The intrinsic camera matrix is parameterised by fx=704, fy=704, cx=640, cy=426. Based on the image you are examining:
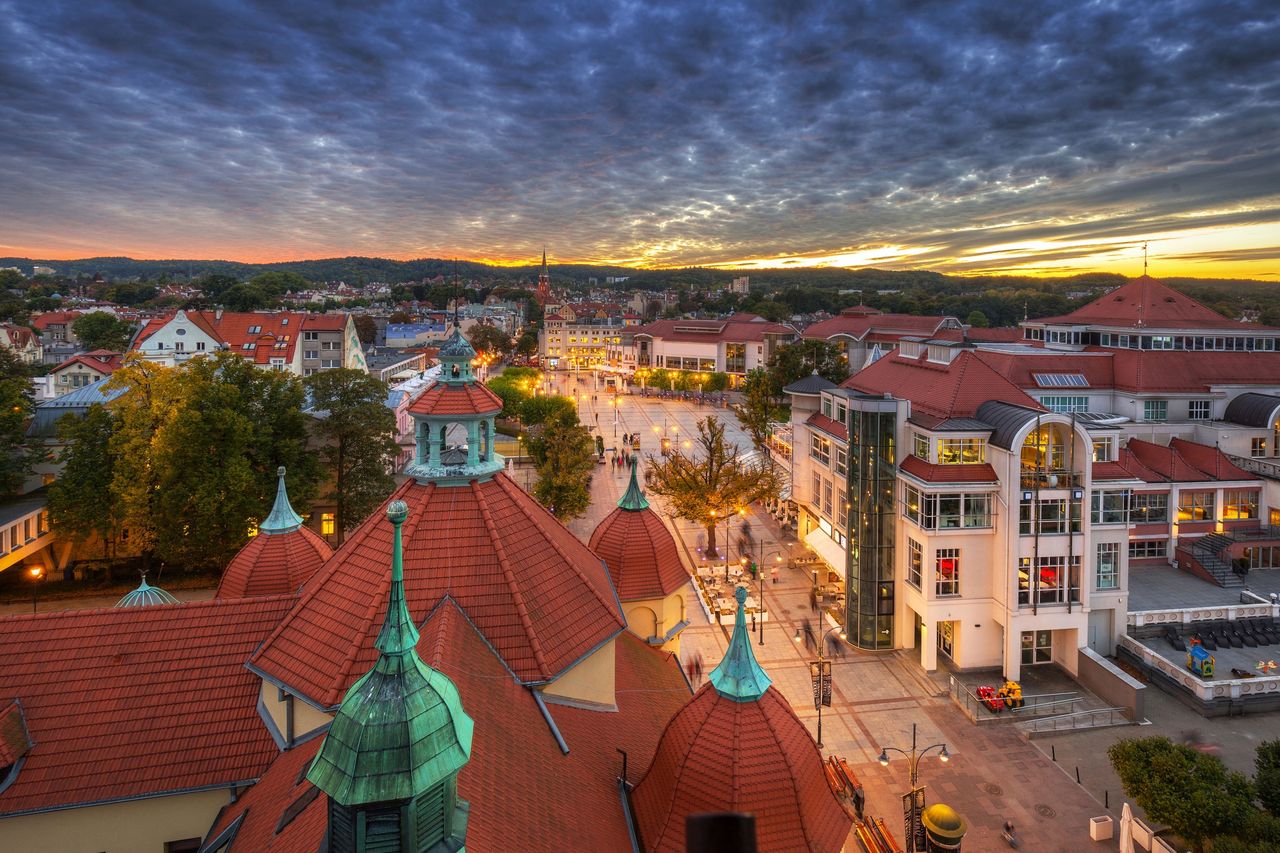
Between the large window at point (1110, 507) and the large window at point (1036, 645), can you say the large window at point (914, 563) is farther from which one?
the large window at point (1110, 507)

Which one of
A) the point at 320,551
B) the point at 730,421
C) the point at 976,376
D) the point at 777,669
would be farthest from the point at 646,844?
the point at 730,421

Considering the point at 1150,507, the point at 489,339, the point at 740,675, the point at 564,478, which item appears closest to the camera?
the point at 740,675

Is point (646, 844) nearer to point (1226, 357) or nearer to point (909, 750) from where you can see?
point (909, 750)

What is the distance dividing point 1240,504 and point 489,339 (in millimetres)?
132414

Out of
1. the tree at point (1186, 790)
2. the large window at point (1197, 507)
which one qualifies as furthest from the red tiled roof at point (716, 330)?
the tree at point (1186, 790)

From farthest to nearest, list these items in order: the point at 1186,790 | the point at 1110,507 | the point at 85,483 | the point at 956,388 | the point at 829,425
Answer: the point at 829,425 → the point at 85,483 → the point at 956,388 → the point at 1110,507 → the point at 1186,790

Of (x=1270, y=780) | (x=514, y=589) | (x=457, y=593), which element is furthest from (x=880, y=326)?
(x=457, y=593)

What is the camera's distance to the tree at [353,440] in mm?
40969

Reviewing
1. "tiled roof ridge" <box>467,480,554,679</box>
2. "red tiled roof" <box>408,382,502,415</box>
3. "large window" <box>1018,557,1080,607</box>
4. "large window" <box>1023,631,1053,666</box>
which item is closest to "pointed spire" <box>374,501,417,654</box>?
"tiled roof ridge" <box>467,480,554,679</box>

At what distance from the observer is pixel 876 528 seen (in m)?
32.3

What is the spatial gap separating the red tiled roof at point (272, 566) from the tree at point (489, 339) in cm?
11997

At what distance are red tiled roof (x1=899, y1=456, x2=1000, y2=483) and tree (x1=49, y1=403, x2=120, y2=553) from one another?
38.7 metres

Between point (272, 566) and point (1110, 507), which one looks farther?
point (1110, 507)

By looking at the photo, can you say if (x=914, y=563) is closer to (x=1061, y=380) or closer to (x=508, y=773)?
(x=1061, y=380)
